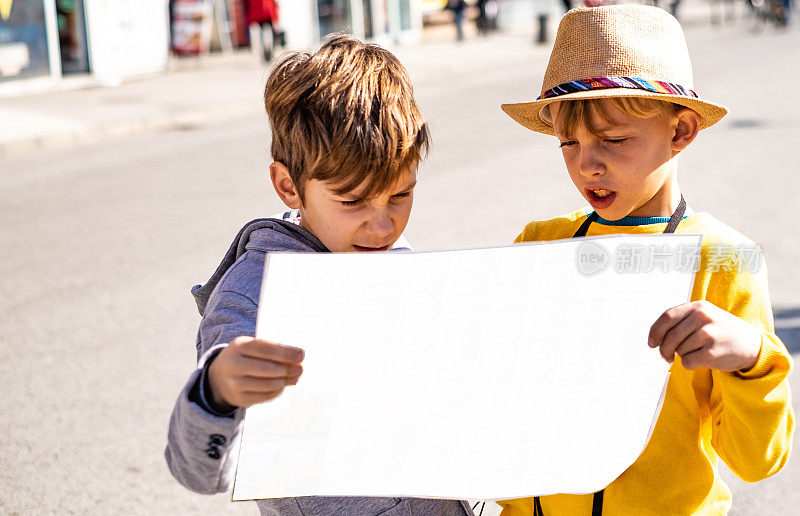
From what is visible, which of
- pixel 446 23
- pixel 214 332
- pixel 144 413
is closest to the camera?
pixel 214 332

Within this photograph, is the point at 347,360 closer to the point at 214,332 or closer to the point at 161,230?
the point at 214,332

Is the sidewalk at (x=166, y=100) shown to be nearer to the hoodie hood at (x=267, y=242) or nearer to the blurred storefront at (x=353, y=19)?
the blurred storefront at (x=353, y=19)

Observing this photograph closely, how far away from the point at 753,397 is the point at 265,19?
18.9 metres

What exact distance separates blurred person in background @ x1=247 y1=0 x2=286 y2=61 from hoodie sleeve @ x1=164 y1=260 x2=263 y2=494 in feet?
60.8

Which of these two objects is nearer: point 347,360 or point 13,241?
point 347,360

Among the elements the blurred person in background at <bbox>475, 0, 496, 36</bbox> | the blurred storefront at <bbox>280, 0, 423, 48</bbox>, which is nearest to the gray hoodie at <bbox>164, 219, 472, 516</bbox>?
the blurred storefront at <bbox>280, 0, 423, 48</bbox>

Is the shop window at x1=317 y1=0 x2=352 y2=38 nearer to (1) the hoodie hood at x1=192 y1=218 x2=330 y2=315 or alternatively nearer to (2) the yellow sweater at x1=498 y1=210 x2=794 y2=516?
(1) the hoodie hood at x1=192 y1=218 x2=330 y2=315

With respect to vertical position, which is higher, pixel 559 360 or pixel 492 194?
pixel 559 360

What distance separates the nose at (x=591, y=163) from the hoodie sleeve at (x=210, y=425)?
64cm

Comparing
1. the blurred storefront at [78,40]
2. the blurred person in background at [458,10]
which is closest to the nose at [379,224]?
the blurred storefront at [78,40]

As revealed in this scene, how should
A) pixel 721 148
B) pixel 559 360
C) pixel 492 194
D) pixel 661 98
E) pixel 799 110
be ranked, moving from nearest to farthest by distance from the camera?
pixel 559 360, pixel 661 98, pixel 492 194, pixel 721 148, pixel 799 110

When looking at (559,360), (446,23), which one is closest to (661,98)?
(559,360)

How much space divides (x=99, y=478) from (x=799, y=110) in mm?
10275

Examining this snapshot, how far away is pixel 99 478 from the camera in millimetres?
3445
